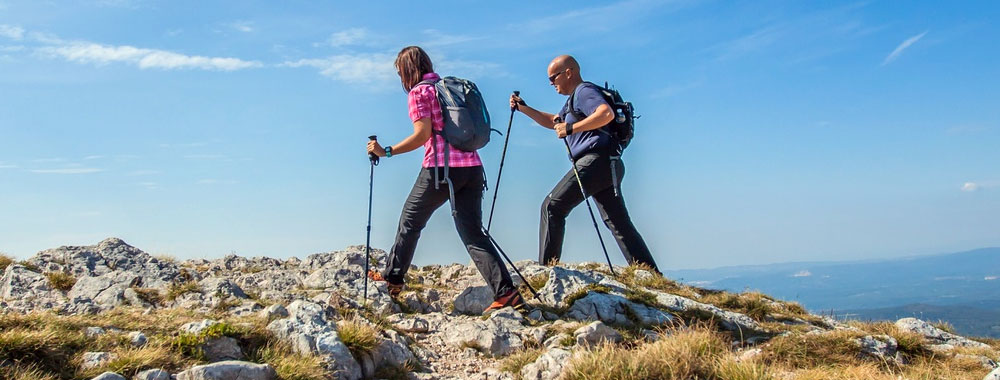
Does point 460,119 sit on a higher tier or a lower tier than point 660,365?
higher

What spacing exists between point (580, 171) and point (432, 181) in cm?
287

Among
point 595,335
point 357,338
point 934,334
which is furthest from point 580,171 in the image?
point 934,334

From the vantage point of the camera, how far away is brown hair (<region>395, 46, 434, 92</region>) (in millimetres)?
8688

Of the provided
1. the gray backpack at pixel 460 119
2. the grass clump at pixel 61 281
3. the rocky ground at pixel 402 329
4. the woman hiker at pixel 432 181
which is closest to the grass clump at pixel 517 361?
the rocky ground at pixel 402 329

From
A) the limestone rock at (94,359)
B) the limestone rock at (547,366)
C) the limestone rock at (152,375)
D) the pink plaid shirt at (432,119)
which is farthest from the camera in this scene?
the pink plaid shirt at (432,119)

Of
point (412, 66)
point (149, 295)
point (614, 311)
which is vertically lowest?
point (614, 311)

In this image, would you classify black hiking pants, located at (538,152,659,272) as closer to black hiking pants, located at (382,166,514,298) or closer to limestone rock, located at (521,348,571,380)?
black hiking pants, located at (382,166,514,298)

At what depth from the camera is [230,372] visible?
5.84 m

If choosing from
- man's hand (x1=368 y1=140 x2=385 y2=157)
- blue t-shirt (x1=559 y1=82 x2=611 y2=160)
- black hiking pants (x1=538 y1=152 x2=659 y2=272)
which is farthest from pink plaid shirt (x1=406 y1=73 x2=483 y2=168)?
black hiking pants (x1=538 y1=152 x2=659 y2=272)

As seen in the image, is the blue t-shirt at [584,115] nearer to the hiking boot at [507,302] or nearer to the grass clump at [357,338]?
the hiking boot at [507,302]

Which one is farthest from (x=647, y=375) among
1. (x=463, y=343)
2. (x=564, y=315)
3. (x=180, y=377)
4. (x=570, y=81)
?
(x=570, y=81)

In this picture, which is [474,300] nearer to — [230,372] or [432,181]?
[432,181]

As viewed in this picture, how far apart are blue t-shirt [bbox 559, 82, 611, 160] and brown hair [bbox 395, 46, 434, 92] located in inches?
96.4

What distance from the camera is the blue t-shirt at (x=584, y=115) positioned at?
10070 mm
